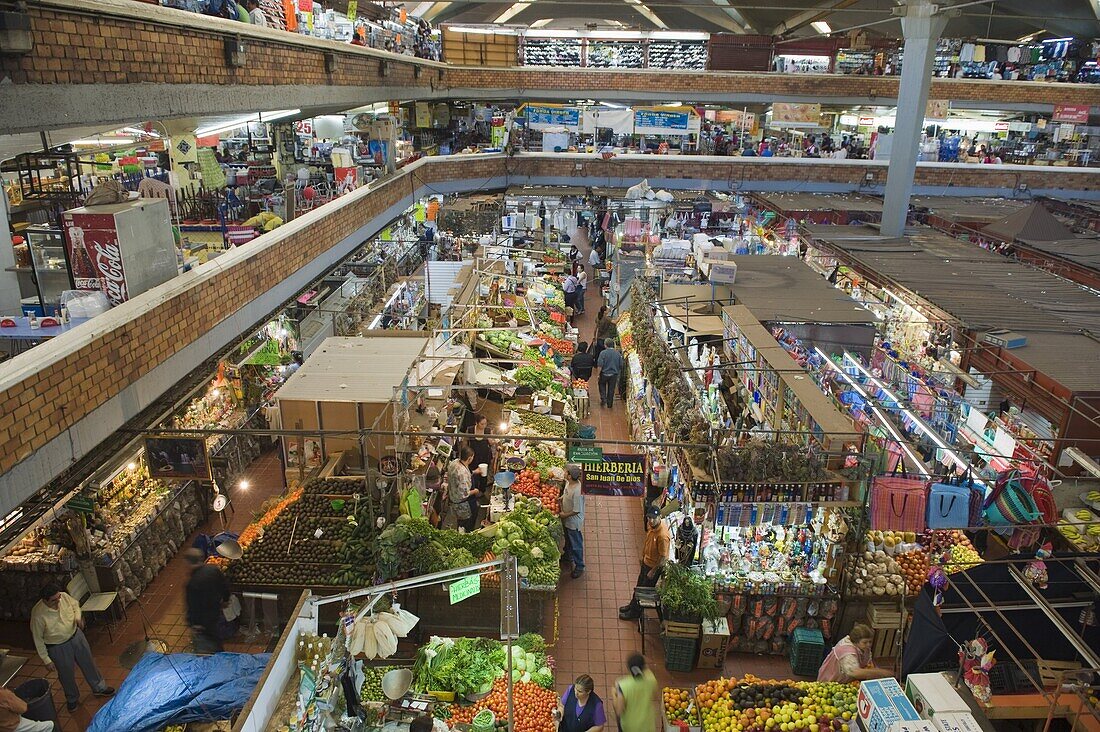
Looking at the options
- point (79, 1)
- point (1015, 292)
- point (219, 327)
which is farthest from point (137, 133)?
point (1015, 292)

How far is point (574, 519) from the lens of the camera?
8.91m

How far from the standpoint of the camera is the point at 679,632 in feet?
24.3

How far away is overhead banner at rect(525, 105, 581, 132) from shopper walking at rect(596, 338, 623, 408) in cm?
1283

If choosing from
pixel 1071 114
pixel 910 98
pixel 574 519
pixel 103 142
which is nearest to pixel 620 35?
pixel 910 98

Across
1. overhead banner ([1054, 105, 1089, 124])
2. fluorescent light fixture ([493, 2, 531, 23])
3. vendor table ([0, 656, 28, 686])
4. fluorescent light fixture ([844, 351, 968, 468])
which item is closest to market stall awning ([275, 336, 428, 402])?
vendor table ([0, 656, 28, 686])

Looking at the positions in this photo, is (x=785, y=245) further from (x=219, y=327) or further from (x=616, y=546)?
(x=219, y=327)

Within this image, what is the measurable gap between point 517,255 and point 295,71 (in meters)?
8.52

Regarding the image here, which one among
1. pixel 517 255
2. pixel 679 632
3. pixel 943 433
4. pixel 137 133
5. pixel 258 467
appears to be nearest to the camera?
pixel 679 632

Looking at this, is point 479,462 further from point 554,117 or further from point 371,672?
point 554,117

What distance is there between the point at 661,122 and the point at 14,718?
21319 millimetres

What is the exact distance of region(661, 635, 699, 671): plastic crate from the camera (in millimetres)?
7430

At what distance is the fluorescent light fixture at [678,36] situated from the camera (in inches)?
1016

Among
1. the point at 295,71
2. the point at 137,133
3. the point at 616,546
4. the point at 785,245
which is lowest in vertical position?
the point at 616,546

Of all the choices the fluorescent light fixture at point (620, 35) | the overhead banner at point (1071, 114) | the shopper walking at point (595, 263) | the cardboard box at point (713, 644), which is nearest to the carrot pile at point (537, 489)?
the cardboard box at point (713, 644)
